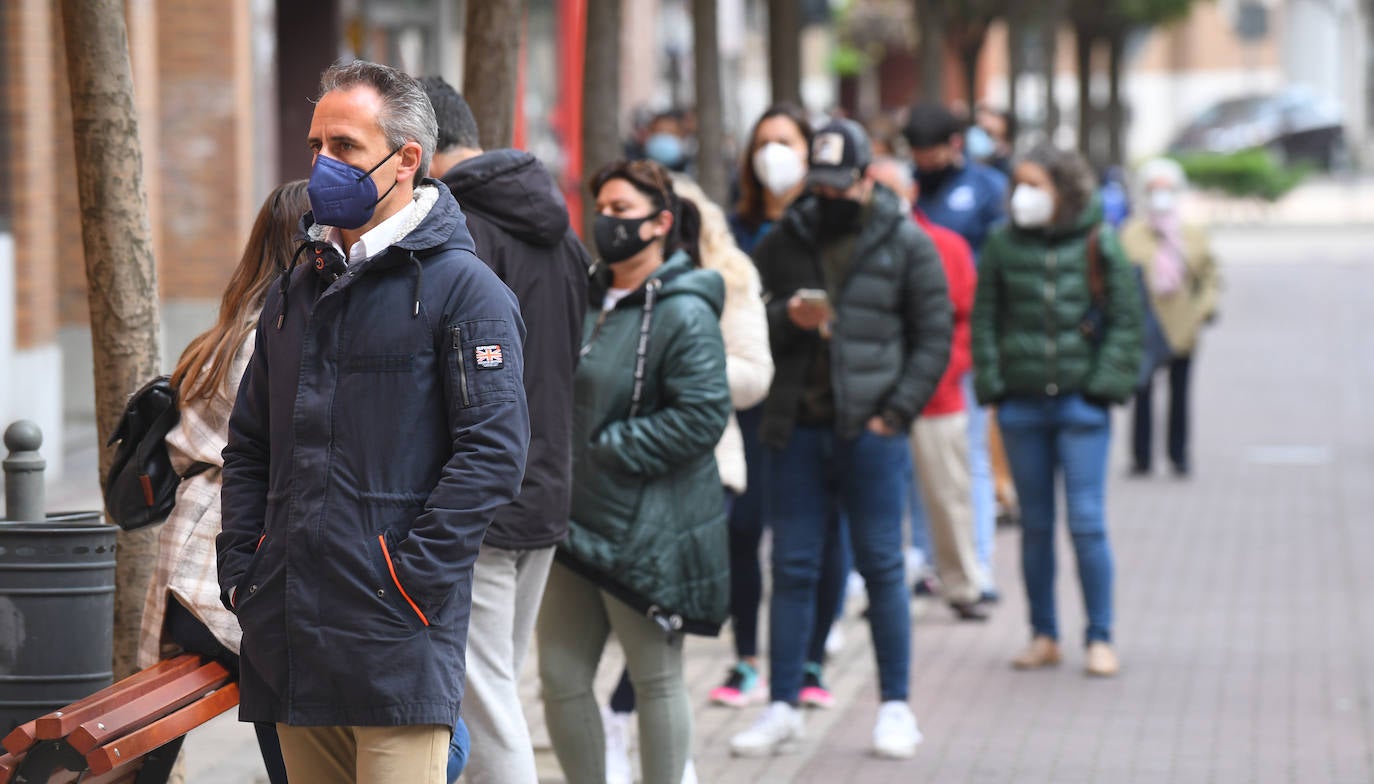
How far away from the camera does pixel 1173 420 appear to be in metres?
12.9

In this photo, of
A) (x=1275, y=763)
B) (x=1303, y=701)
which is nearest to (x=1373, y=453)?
(x=1303, y=701)

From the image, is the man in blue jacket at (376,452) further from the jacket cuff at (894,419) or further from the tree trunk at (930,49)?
the tree trunk at (930,49)

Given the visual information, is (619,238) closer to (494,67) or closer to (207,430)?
(494,67)

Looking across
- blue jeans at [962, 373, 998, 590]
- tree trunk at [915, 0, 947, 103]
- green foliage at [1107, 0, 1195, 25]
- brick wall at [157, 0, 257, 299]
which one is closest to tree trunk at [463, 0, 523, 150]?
blue jeans at [962, 373, 998, 590]

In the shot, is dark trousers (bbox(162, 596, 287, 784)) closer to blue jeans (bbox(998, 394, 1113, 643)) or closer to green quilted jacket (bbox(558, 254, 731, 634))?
green quilted jacket (bbox(558, 254, 731, 634))

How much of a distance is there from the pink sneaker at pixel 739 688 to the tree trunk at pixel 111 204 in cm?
271

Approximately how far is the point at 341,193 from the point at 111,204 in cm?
167

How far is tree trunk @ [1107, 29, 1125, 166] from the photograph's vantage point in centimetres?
3282

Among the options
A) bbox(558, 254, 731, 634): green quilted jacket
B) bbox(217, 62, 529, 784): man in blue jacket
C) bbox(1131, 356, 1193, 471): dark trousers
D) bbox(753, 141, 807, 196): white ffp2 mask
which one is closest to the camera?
bbox(217, 62, 529, 784): man in blue jacket

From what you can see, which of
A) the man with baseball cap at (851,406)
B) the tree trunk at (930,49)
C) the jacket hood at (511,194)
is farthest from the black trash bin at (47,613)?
the tree trunk at (930,49)

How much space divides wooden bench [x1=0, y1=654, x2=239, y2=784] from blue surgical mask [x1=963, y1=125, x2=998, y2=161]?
28.4 ft

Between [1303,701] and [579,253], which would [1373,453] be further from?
[579,253]

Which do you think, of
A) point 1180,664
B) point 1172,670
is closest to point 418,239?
point 1172,670

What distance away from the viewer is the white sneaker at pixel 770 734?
6449mm
